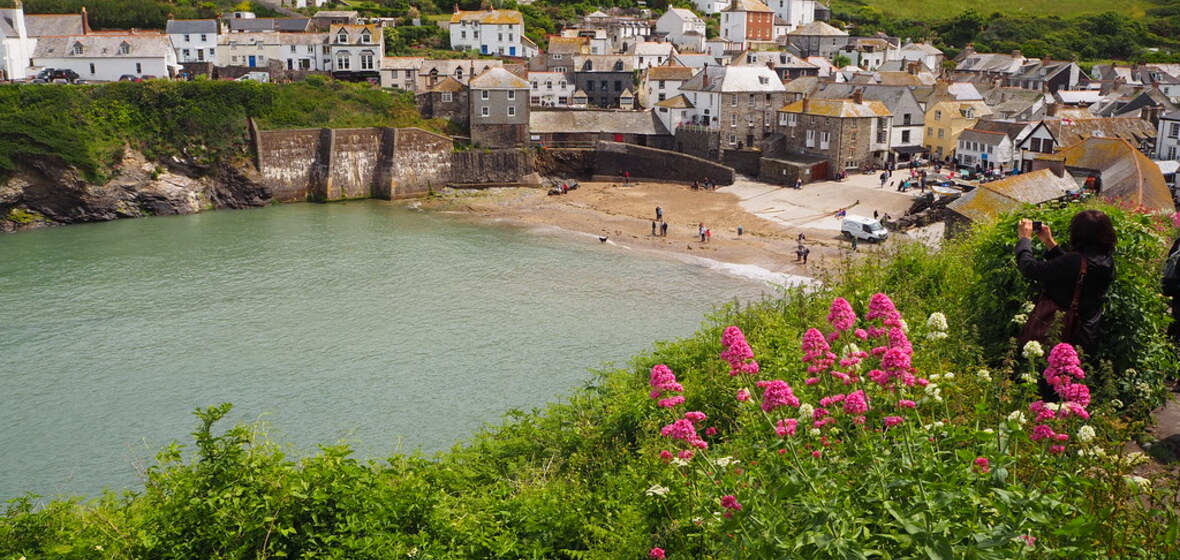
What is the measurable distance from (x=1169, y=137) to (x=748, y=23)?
5057 centimetres

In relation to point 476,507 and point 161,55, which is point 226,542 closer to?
point 476,507

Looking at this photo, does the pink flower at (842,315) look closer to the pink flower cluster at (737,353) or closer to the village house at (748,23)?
the pink flower cluster at (737,353)

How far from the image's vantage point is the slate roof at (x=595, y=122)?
54.8 metres

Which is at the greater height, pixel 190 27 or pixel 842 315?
pixel 190 27

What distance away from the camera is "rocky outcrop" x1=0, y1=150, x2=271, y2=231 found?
4272 centimetres

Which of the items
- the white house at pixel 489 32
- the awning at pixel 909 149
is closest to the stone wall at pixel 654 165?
the awning at pixel 909 149

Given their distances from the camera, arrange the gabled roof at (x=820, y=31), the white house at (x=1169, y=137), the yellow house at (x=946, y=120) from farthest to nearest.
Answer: the gabled roof at (x=820, y=31) < the yellow house at (x=946, y=120) < the white house at (x=1169, y=137)

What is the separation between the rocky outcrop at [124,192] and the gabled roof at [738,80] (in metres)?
25.2

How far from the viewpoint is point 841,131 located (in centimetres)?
4744

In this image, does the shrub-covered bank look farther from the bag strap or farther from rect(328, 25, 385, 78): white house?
rect(328, 25, 385, 78): white house

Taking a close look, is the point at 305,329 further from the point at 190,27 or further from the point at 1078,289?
the point at 190,27

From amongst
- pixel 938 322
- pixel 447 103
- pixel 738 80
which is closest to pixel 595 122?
pixel 738 80

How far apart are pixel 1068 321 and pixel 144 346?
24325 millimetres

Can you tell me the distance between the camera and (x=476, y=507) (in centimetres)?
924
